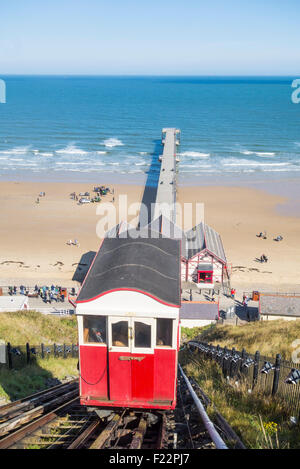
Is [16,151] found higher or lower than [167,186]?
higher

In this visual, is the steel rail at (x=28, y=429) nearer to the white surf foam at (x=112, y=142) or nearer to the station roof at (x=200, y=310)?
the station roof at (x=200, y=310)

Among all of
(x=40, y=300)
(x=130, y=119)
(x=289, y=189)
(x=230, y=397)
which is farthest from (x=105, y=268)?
(x=130, y=119)

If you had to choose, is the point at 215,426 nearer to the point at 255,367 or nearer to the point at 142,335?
the point at 255,367

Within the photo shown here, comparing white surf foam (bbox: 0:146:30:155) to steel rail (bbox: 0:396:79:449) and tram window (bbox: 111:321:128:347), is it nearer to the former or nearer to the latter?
steel rail (bbox: 0:396:79:449)

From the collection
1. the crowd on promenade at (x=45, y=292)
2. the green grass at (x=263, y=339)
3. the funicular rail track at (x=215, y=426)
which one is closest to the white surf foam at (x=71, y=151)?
the crowd on promenade at (x=45, y=292)

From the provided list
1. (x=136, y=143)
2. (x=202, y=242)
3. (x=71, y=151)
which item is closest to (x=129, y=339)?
(x=202, y=242)

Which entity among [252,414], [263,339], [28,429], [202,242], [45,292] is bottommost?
[45,292]
